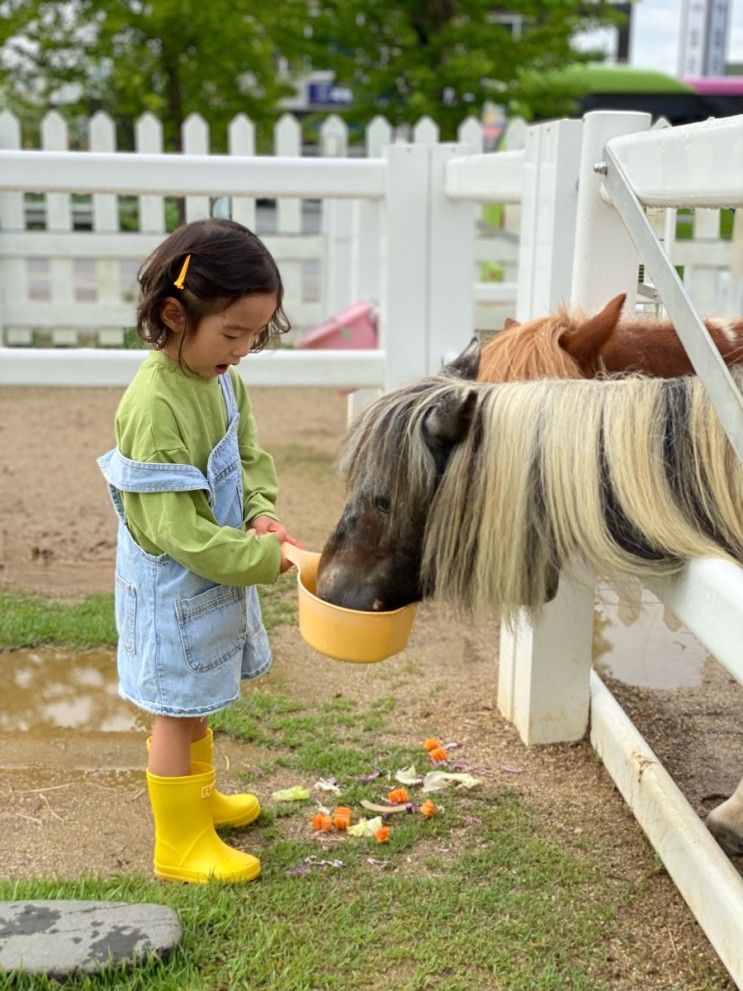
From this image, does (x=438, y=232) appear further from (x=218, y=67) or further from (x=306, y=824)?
(x=218, y=67)

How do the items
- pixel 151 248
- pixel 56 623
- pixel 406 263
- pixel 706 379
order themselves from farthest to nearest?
1. pixel 151 248
2. pixel 406 263
3. pixel 56 623
4. pixel 706 379

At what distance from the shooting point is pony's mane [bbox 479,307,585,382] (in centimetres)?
227

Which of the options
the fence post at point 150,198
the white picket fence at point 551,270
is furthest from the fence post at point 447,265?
the fence post at point 150,198

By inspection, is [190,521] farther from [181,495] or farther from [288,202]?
[288,202]

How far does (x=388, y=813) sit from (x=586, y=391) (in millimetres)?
1250

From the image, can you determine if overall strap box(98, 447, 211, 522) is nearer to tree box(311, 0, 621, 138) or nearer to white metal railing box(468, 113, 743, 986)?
white metal railing box(468, 113, 743, 986)

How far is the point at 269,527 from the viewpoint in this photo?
8.20 ft

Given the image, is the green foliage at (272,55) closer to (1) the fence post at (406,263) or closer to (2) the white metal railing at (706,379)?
(1) the fence post at (406,263)

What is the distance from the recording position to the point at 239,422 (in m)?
2.62

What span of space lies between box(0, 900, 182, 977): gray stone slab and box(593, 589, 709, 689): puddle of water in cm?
185

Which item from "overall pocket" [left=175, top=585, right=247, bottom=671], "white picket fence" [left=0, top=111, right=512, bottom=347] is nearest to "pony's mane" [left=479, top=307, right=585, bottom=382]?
Result: "overall pocket" [left=175, top=585, right=247, bottom=671]

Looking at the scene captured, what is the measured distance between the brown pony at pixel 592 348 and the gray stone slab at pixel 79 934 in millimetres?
1267

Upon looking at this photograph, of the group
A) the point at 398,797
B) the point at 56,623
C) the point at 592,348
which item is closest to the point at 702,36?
the point at 56,623

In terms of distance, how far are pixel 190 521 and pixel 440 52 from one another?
12.0 metres
